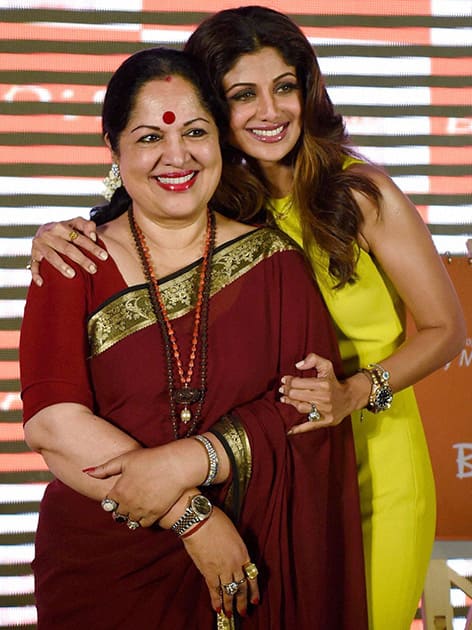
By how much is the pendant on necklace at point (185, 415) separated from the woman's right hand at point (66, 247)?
1.03 feet

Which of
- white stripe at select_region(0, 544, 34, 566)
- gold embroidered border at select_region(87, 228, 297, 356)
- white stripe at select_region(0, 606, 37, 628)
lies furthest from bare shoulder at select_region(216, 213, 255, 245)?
white stripe at select_region(0, 606, 37, 628)

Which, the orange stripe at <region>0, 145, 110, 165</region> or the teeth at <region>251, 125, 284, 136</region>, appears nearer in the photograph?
the teeth at <region>251, 125, 284, 136</region>

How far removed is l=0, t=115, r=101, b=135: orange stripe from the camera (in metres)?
3.26

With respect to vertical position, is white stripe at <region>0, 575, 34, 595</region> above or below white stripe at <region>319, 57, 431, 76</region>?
below

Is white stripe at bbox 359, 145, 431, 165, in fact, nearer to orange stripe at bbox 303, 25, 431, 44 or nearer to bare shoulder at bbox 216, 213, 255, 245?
orange stripe at bbox 303, 25, 431, 44

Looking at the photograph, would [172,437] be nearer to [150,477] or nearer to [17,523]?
[150,477]

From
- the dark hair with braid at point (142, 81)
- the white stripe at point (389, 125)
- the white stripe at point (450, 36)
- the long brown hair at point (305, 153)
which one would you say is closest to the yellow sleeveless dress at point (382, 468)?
the long brown hair at point (305, 153)

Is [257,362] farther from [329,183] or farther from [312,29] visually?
[312,29]

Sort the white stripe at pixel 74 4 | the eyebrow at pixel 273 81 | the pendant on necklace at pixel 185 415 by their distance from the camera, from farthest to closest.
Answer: the white stripe at pixel 74 4 < the eyebrow at pixel 273 81 < the pendant on necklace at pixel 185 415

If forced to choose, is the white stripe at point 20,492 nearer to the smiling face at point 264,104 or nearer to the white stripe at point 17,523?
the white stripe at point 17,523

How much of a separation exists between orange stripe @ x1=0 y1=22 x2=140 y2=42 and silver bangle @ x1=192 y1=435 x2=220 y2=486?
207cm

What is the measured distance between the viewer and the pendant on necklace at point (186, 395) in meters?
1.66

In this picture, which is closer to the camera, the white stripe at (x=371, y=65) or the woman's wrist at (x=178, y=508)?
the woman's wrist at (x=178, y=508)

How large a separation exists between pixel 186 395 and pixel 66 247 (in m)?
0.37
